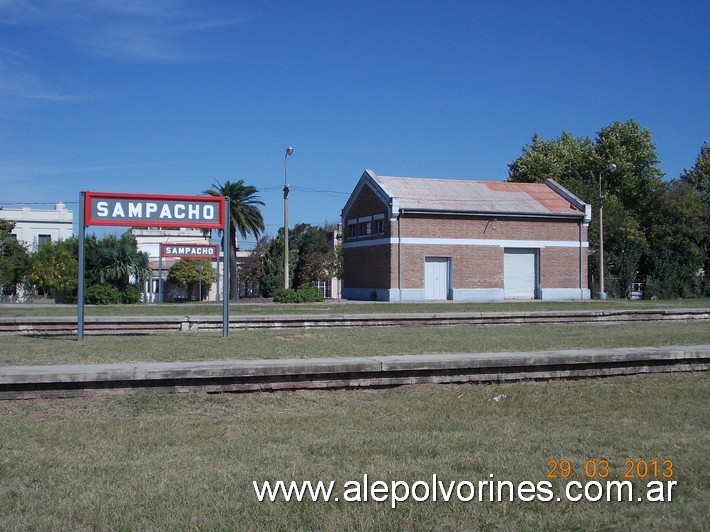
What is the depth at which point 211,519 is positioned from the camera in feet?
16.3

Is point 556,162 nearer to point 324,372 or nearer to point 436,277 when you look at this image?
point 436,277

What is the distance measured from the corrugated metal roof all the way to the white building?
141ft

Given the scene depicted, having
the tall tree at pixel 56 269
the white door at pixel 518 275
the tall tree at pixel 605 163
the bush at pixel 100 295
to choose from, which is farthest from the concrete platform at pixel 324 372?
the tall tree at pixel 605 163

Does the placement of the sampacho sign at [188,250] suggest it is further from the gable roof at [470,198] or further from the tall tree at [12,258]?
the tall tree at [12,258]

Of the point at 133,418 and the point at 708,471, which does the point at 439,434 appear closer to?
the point at 708,471

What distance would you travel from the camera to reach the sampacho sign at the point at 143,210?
15.2 meters

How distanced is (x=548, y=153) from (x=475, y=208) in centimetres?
3068

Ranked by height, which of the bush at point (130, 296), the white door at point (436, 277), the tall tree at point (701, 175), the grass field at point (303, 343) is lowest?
the grass field at point (303, 343)

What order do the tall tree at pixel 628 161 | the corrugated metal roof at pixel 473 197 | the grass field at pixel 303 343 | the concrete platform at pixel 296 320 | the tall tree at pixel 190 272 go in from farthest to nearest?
the tall tree at pixel 628 161 < the tall tree at pixel 190 272 < the corrugated metal roof at pixel 473 197 < the concrete platform at pixel 296 320 < the grass field at pixel 303 343

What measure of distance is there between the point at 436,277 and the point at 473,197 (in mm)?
6181

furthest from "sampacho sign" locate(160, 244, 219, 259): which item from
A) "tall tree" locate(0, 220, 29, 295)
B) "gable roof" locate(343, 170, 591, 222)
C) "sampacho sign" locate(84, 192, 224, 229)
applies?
"sampacho sign" locate(84, 192, 224, 229)

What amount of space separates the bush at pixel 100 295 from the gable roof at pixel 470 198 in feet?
54.9

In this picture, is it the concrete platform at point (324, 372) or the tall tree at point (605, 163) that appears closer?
the concrete platform at point (324, 372)

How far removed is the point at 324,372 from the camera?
29.0 feet
